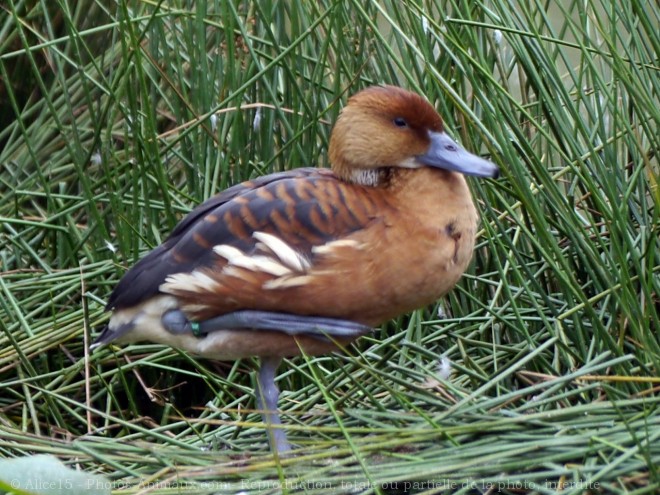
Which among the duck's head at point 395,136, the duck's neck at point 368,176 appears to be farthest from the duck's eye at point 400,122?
the duck's neck at point 368,176

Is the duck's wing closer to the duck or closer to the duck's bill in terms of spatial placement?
the duck

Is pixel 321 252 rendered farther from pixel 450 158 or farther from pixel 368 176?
pixel 450 158

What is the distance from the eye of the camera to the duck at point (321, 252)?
241 cm

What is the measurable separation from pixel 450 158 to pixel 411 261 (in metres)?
0.29

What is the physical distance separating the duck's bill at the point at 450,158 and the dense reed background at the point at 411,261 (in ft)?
0.27

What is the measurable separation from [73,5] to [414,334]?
2127 mm

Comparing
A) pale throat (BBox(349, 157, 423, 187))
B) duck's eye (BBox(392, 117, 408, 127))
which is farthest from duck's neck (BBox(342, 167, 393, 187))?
duck's eye (BBox(392, 117, 408, 127))

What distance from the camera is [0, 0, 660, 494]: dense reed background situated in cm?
213

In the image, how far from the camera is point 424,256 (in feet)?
7.92

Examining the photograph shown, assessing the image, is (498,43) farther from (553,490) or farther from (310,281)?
(553,490)

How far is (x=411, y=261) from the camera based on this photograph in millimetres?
2406

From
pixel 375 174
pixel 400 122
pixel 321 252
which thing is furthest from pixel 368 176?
pixel 321 252

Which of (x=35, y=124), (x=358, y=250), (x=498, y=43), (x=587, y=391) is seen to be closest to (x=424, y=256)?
(x=358, y=250)

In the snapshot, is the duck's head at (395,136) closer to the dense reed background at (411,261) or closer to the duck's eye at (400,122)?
the duck's eye at (400,122)
